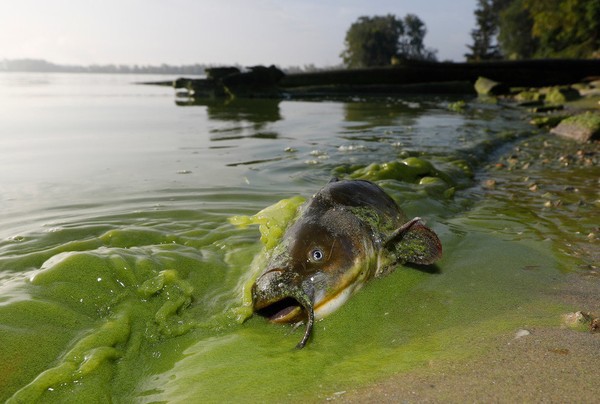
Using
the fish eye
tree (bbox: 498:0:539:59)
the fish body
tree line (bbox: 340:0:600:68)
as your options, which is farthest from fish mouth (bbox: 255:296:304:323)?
tree (bbox: 498:0:539:59)

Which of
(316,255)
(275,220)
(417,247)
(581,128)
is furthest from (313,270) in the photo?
(581,128)

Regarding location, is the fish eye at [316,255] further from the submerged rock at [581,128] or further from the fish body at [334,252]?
the submerged rock at [581,128]

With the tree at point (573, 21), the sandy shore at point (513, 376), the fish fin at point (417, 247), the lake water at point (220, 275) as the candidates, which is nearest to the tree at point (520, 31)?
the tree at point (573, 21)

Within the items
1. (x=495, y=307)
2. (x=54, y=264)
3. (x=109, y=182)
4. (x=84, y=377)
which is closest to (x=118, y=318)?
(x=84, y=377)

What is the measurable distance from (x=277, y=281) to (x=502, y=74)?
86.9ft

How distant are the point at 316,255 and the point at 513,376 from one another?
1.17 m

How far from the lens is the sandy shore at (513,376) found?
1.84 metres

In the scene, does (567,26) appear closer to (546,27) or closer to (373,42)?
(546,27)

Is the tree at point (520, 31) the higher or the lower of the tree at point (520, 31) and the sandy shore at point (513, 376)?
the higher

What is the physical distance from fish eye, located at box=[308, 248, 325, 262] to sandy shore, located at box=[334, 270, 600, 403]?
2.77 ft

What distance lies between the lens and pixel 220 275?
328 cm

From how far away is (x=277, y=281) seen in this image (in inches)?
102

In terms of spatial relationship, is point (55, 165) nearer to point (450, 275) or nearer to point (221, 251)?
point (221, 251)

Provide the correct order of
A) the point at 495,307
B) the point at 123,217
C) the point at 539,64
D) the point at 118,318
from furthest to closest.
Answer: the point at 539,64 → the point at 123,217 → the point at 495,307 → the point at 118,318
